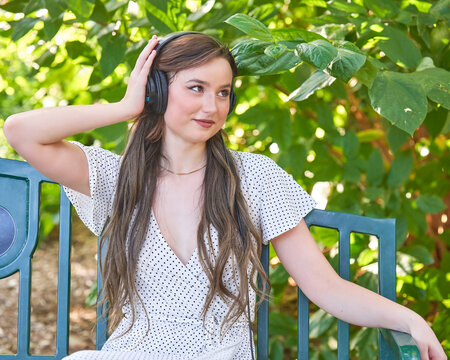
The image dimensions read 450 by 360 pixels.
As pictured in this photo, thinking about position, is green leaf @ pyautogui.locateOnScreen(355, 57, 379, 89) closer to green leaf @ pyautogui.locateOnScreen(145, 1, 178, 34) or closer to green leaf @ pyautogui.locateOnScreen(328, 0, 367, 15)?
green leaf @ pyautogui.locateOnScreen(328, 0, 367, 15)

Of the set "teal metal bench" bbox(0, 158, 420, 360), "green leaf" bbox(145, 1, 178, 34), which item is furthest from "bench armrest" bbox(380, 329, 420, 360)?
"green leaf" bbox(145, 1, 178, 34)

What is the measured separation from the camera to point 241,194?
5.68 feet

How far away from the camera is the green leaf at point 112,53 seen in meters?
1.91

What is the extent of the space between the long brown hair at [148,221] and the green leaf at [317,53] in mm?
282

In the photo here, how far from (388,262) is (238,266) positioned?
0.41 meters

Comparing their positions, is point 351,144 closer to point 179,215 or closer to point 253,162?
point 253,162

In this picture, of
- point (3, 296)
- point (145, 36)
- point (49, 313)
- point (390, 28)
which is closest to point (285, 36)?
point (390, 28)

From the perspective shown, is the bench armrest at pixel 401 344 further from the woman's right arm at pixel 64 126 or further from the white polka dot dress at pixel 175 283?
the woman's right arm at pixel 64 126

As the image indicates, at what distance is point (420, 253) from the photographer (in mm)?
2193

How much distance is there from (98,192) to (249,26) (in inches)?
24.0

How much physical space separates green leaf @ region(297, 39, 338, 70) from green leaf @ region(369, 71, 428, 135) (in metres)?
0.17

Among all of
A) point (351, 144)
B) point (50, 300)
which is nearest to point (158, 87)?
point (351, 144)

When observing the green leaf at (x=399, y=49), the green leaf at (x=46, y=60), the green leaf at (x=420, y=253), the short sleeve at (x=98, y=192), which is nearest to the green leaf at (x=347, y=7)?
the green leaf at (x=399, y=49)

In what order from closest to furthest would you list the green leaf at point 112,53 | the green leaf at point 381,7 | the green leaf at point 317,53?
1. the green leaf at point 317,53
2. the green leaf at point 381,7
3. the green leaf at point 112,53
